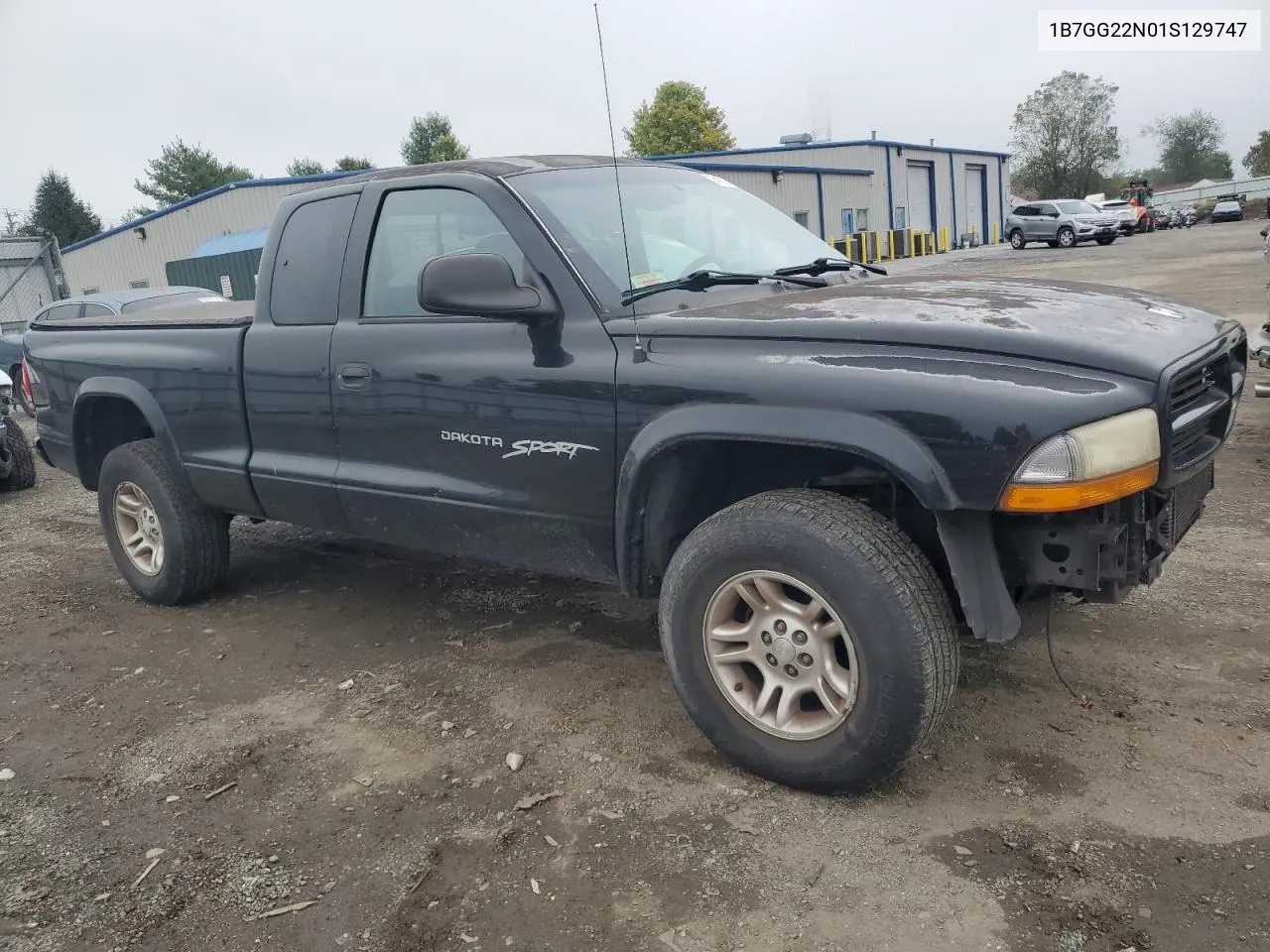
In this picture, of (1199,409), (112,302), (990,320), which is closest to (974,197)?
(112,302)

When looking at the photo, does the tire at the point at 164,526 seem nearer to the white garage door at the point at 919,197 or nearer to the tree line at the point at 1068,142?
the white garage door at the point at 919,197

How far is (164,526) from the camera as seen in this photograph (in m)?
4.75

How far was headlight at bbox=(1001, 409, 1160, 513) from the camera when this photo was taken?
239cm

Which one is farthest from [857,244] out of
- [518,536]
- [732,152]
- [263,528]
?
[518,536]

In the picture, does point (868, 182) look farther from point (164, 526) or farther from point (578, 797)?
point (578, 797)

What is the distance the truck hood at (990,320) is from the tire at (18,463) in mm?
7583

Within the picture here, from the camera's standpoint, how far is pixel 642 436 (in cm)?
301

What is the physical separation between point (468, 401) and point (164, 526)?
2153 mm

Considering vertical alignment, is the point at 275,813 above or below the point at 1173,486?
below

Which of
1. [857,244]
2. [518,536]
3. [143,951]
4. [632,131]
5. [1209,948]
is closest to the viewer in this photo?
[1209,948]

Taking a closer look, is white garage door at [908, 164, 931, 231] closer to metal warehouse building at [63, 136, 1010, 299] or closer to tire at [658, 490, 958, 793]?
metal warehouse building at [63, 136, 1010, 299]

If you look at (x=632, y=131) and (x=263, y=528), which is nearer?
(x=263, y=528)

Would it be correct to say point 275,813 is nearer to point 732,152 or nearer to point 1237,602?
point 1237,602

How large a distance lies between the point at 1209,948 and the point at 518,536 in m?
2.25
